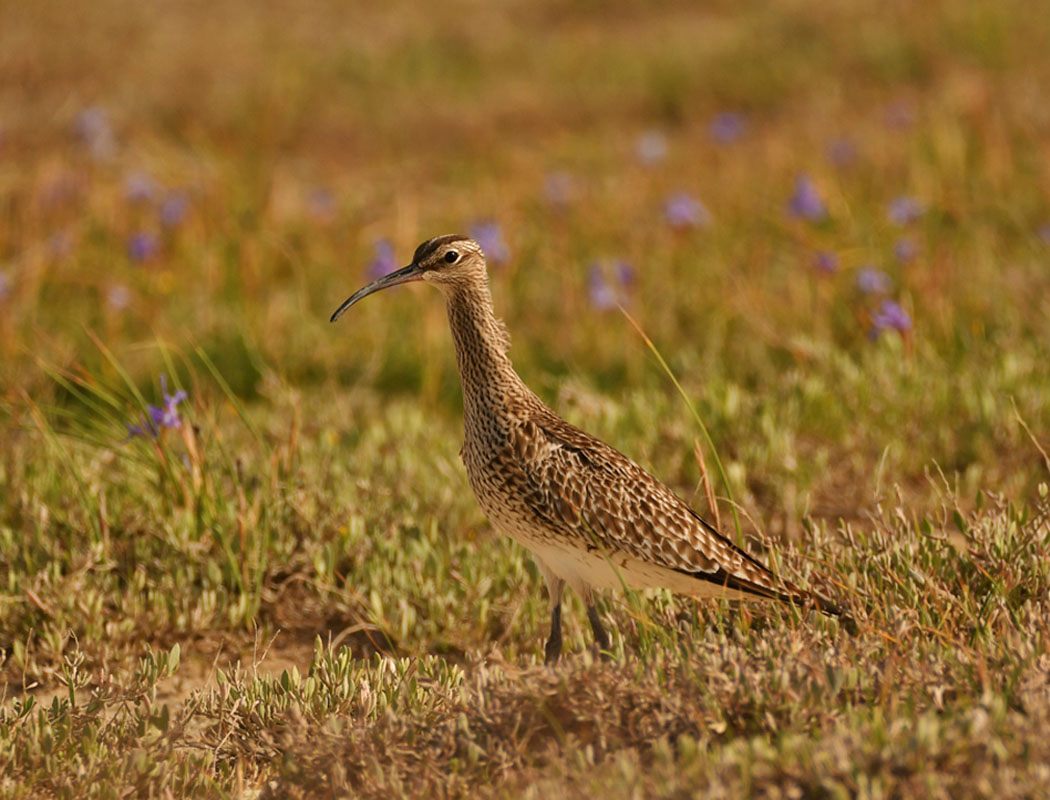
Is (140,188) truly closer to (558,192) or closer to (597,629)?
(558,192)

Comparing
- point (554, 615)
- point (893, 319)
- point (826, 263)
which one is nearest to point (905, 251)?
point (826, 263)

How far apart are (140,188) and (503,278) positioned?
2371mm

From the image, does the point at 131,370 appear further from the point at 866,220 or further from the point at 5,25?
the point at 5,25

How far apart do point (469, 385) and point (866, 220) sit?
5529 millimetres

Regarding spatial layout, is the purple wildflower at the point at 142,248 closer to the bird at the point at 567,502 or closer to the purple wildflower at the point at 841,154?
the bird at the point at 567,502

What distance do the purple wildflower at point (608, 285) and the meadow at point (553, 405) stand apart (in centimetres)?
8

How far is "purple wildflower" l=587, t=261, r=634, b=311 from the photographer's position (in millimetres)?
7734

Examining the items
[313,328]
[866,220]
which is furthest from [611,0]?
[313,328]

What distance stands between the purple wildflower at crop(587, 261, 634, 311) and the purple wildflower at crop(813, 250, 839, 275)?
3.38 feet

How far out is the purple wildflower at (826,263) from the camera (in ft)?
22.9

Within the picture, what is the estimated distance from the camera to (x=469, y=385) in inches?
181

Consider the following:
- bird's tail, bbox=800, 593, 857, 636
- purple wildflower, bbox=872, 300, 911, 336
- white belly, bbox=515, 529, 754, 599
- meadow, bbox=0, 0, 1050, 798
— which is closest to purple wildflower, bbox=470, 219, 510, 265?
meadow, bbox=0, 0, 1050, 798

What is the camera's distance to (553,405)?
7.27 m

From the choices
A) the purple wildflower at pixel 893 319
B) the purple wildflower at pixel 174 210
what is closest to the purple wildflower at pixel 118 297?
the purple wildflower at pixel 174 210
